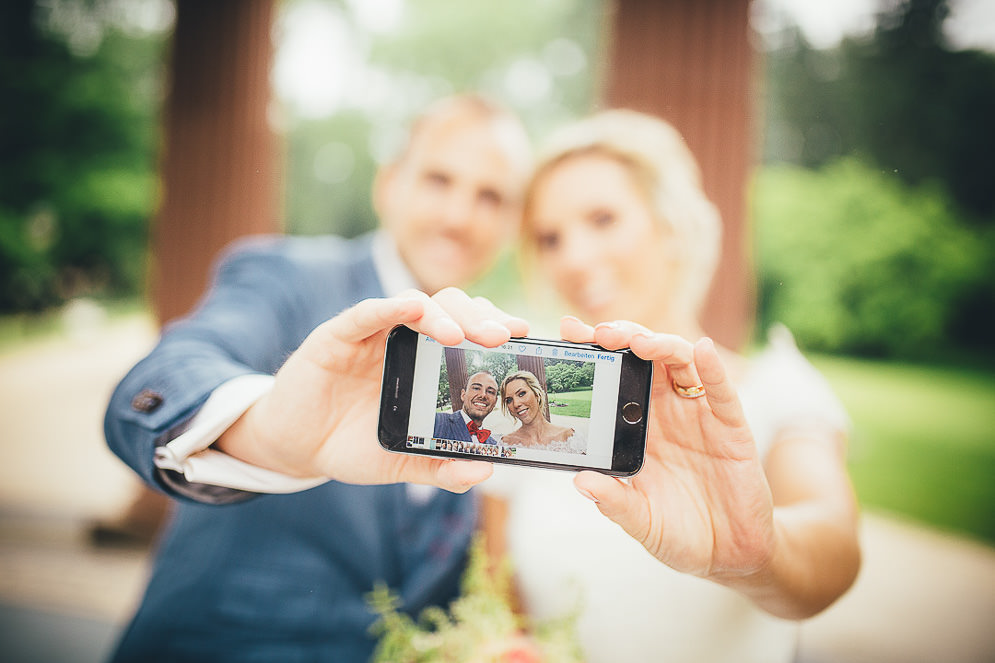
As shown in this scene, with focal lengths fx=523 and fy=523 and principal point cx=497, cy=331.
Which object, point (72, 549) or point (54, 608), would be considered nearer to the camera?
point (54, 608)

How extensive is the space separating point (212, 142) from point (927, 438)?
539 centimetres

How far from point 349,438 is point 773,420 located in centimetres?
56

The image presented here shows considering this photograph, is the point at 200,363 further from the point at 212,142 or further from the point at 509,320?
the point at 212,142

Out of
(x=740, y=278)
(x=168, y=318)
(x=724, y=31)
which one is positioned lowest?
(x=168, y=318)

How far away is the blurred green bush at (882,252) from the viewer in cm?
312

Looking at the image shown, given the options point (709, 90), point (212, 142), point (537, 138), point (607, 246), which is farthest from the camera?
point (212, 142)

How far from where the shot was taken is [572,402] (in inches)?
17.4

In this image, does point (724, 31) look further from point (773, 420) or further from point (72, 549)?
point (72, 549)

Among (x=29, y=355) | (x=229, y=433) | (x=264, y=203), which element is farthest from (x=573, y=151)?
(x=29, y=355)

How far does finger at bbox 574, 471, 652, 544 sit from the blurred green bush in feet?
8.39

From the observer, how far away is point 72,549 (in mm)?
2195

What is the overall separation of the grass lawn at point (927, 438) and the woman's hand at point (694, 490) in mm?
2854

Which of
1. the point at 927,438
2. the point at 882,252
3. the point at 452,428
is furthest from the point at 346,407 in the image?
the point at 927,438

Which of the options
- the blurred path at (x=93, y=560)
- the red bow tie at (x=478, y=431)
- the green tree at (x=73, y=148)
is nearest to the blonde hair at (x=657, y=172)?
the red bow tie at (x=478, y=431)
